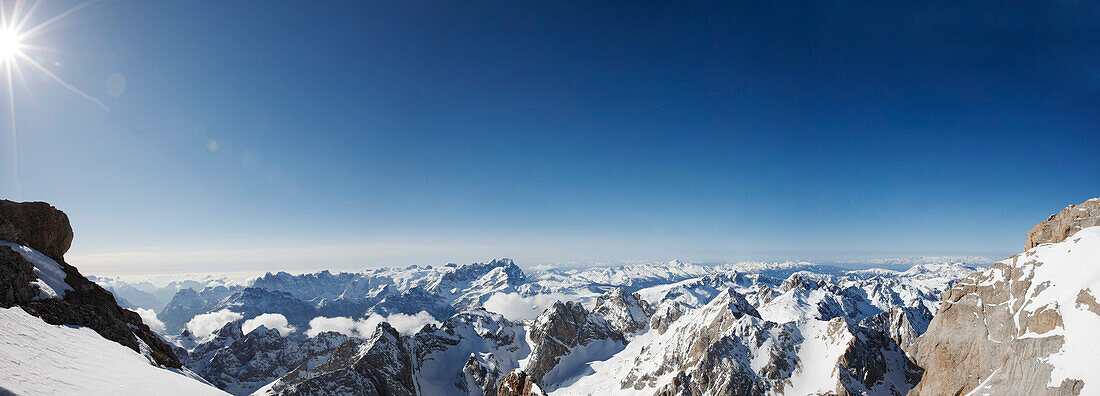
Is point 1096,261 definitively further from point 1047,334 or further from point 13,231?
point 13,231

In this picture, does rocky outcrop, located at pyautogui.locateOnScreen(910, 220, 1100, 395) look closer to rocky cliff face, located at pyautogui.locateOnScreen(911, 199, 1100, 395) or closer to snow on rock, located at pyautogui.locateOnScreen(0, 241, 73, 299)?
rocky cliff face, located at pyautogui.locateOnScreen(911, 199, 1100, 395)

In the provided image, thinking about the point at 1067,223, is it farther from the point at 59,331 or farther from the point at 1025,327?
the point at 59,331

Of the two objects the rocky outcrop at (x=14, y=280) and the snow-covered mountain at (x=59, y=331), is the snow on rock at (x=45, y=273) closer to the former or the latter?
the snow-covered mountain at (x=59, y=331)

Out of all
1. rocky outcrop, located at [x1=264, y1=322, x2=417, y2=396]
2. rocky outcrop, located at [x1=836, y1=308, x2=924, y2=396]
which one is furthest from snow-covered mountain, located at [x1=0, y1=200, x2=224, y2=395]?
rocky outcrop, located at [x1=836, y1=308, x2=924, y2=396]

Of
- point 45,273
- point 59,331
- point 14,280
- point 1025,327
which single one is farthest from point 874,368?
point 45,273

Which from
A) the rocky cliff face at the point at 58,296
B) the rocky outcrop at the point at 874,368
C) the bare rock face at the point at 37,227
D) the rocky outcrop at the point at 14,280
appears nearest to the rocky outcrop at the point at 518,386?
the rocky cliff face at the point at 58,296

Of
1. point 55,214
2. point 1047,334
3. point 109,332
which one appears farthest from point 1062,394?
point 55,214

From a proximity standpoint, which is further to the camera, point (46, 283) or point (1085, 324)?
point (1085, 324)
